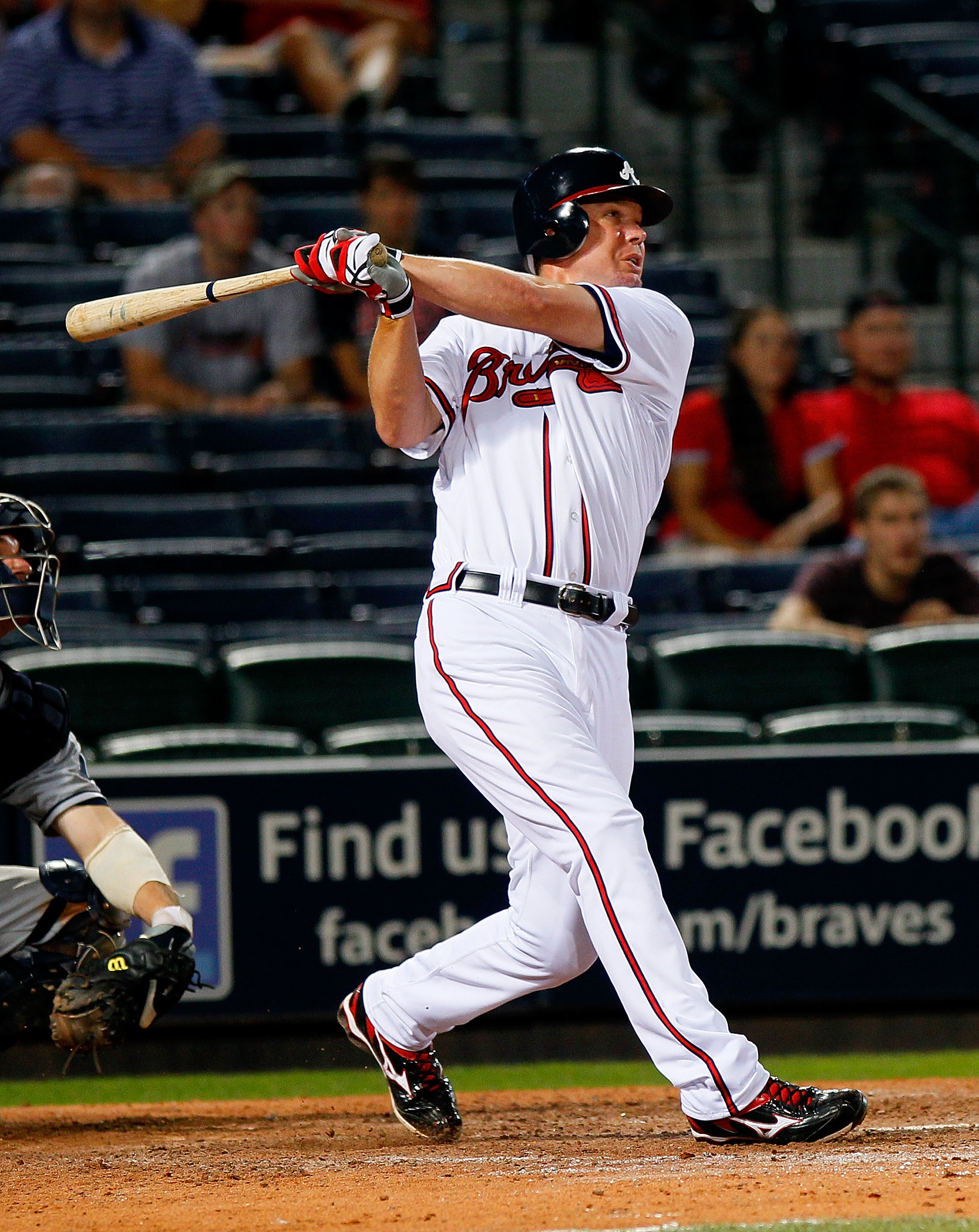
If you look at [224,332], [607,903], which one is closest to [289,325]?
[224,332]

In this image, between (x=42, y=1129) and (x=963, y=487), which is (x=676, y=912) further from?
(x=963, y=487)

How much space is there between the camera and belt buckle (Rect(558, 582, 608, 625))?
10.4ft

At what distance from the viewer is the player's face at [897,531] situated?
229 inches

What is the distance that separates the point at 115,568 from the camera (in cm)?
604

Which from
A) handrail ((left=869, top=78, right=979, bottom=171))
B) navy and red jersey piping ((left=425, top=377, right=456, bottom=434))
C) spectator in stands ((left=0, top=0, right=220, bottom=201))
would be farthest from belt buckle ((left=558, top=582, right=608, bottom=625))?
handrail ((left=869, top=78, right=979, bottom=171))

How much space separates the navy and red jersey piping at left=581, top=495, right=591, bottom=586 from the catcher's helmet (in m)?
0.53

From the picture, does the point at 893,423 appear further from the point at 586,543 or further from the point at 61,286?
the point at 586,543

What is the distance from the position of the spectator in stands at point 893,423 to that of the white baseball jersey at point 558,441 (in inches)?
143

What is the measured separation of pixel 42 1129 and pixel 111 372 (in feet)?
13.2

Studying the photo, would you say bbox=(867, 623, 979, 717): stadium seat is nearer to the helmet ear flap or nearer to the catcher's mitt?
the helmet ear flap

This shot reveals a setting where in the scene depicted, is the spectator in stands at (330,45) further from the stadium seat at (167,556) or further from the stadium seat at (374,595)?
the stadium seat at (374,595)

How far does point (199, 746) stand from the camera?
4777 mm

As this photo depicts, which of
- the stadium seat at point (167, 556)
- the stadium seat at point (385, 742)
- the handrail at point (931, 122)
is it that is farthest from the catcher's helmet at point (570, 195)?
the handrail at point (931, 122)

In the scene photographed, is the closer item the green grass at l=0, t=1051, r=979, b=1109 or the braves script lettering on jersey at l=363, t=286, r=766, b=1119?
the braves script lettering on jersey at l=363, t=286, r=766, b=1119
